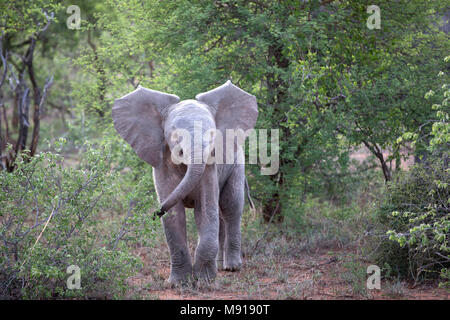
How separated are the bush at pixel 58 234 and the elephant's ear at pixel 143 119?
0.46 metres

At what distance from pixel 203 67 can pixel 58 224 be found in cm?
382

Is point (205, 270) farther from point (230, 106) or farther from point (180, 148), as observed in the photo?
point (230, 106)

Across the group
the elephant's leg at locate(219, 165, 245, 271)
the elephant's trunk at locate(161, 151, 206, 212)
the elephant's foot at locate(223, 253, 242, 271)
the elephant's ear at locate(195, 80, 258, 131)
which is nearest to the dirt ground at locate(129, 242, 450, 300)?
the elephant's foot at locate(223, 253, 242, 271)

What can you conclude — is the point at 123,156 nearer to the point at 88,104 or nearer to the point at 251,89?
the point at 88,104

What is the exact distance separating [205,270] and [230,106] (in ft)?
6.42

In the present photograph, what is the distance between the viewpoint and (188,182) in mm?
6051

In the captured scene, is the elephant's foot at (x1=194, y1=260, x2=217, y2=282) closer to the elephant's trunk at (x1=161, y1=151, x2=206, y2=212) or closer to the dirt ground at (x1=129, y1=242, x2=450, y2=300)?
the dirt ground at (x1=129, y1=242, x2=450, y2=300)

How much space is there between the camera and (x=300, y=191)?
31.1 ft

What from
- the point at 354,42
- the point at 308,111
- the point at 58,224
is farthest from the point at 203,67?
the point at 58,224

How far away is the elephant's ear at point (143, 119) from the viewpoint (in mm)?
6660

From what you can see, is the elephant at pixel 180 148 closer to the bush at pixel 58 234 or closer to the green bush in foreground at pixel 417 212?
the bush at pixel 58 234

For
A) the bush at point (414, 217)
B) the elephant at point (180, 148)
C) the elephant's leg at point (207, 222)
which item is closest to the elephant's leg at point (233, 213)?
the elephant at point (180, 148)

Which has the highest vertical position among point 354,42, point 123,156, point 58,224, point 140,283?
point 354,42

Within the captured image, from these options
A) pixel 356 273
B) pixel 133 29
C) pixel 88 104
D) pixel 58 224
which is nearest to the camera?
pixel 58 224
